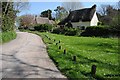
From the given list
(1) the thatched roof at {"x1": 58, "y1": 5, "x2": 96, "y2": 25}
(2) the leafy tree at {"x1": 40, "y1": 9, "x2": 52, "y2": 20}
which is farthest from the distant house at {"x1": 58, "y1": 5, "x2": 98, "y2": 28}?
(2) the leafy tree at {"x1": 40, "y1": 9, "x2": 52, "y2": 20}

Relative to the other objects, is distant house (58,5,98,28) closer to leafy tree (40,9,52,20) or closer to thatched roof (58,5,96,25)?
thatched roof (58,5,96,25)

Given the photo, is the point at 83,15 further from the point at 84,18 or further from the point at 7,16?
the point at 7,16

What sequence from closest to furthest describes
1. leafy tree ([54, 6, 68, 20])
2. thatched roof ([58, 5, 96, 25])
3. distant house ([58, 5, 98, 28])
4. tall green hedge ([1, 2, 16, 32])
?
tall green hedge ([1, 2, 16, 32]), distant house ([58, 5, 98, 28]), thatched roof ([58, 5, 96, 25]), leafy tree ([54, 6, 68, 20])

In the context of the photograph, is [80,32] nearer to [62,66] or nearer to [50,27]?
[50,27]

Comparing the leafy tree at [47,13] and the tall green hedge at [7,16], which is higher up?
the leafy tree at [47,13]

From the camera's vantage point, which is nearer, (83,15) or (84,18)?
(84,18)

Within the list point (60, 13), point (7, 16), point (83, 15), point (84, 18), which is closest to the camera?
point (7, 16)

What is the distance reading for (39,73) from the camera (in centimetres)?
1242

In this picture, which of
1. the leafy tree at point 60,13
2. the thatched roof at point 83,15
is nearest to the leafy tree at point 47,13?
the leafy tree at point 60,13

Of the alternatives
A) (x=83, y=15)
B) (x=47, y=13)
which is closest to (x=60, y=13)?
(x=47, y=13)

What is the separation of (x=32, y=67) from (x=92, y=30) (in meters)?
41.3

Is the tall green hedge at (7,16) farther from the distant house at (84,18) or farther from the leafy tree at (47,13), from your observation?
the leafy tree at (47,13)

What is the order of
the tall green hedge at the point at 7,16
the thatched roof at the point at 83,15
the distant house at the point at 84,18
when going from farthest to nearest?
the thatched roof at the point at 83,15 < the distant house at the point at 84,18 < the tall green hedge at the point at 7,16

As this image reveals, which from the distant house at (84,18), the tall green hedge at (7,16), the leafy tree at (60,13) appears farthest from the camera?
the leafy tree at (60,13)
